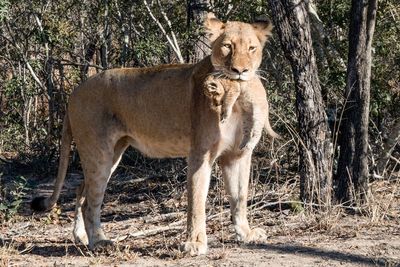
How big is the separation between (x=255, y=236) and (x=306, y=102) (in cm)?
146

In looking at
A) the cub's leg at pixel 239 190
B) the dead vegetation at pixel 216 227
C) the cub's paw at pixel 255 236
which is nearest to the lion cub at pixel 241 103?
the cub's leg at pixel 239 190

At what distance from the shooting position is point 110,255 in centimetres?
575

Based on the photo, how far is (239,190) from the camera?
600 cm

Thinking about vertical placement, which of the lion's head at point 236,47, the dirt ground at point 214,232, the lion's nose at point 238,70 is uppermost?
the lion's head at point 236,47

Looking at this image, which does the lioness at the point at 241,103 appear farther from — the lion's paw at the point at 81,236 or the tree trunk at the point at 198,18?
the tree trunk at the point at 198,18

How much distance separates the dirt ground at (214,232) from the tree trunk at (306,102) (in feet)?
0.83

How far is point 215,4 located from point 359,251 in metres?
4.18

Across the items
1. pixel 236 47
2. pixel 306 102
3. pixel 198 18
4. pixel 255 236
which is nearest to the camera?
pixel 236 47

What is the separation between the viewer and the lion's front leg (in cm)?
545

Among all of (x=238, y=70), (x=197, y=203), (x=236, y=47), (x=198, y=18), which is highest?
(x=198, y=18)

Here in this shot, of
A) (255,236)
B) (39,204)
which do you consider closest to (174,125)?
(255,236)

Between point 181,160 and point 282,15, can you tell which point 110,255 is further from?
point 181,160

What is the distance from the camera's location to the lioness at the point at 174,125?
5496 mm

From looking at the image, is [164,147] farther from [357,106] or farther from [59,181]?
[357,106]
